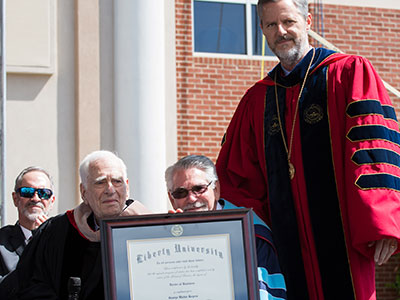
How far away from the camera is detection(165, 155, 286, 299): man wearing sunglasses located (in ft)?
13.0

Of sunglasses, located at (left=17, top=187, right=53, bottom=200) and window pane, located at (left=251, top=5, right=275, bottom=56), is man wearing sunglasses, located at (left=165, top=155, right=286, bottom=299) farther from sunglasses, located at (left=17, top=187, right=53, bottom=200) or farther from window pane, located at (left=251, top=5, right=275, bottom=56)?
window pane, located at (left=251, top=5, right=275, bottom=56)

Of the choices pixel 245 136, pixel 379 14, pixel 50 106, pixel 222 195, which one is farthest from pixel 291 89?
pixel 379 14

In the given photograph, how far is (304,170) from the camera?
14.4ft

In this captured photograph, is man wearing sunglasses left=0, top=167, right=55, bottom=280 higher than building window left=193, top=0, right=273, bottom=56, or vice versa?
building window left=193, top=0, right=273, bottom=56

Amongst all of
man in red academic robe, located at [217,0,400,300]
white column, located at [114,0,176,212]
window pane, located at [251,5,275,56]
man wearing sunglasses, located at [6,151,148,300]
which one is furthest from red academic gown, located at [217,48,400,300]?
window pane, located at [251,5,275,56]

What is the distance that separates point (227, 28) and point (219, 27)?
129 mm

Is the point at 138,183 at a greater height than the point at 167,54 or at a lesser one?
lesser

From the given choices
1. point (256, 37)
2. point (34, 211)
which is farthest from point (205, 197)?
point (256, 37)

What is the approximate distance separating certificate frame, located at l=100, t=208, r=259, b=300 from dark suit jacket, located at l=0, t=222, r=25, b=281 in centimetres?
→ 226

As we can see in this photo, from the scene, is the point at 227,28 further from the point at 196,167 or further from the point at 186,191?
the point at 186,191

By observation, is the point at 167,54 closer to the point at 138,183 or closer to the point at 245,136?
the point at 138,183

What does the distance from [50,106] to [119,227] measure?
21.0 ft

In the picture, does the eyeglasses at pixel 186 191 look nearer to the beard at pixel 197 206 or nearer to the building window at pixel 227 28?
the beard at pixel 197 206

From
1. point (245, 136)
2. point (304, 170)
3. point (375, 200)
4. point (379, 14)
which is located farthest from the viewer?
point (379, 14)
